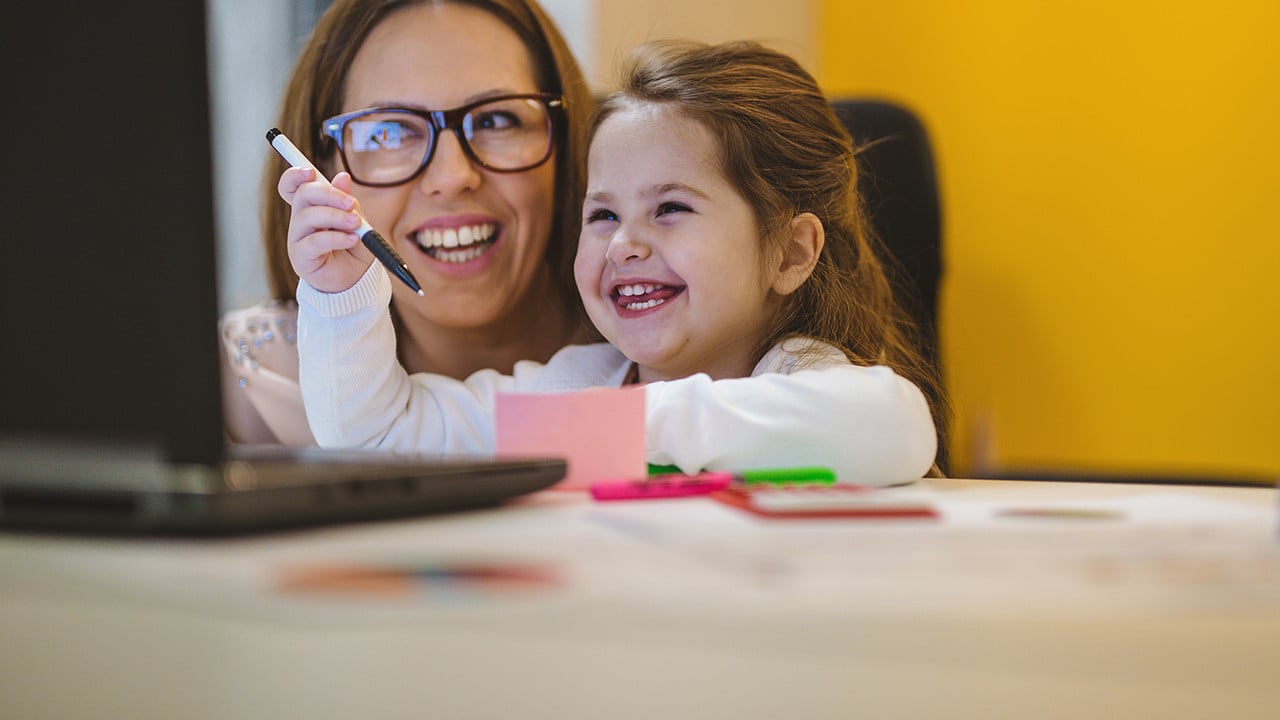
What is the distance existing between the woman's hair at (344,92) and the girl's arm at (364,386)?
1.09ft

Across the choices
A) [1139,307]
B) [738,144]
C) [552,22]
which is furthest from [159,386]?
[1139,307]

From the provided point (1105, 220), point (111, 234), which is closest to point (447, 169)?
point (111, 234)

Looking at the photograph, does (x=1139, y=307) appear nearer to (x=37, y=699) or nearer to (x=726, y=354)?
(x=726, y=354)

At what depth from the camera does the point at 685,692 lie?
58cm

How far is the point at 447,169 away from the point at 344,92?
0.61 ft

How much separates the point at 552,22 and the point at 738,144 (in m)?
0.40

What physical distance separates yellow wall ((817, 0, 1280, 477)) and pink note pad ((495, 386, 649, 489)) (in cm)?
188

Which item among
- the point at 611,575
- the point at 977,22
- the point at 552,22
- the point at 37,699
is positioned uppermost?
the point at 977,22

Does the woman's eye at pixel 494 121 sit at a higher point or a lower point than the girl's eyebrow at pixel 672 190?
higher

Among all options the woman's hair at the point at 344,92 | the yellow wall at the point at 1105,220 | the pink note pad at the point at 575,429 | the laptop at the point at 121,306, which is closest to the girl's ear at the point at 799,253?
the woman's hair at the point at 344,92

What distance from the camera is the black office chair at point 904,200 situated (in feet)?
5.30

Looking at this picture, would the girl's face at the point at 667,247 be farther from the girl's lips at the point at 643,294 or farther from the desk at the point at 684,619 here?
the desk at the point at 684,619

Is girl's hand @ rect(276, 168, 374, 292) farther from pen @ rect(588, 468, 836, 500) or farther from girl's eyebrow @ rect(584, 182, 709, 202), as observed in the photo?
pen @ rect(588, 468, 836, 500)

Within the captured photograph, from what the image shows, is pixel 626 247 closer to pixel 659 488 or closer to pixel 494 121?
pixel 494 121
